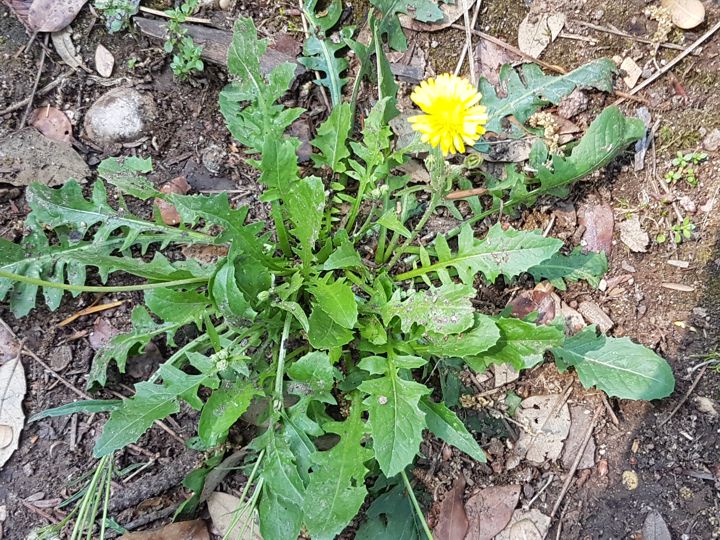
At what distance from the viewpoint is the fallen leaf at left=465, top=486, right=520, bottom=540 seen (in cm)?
287

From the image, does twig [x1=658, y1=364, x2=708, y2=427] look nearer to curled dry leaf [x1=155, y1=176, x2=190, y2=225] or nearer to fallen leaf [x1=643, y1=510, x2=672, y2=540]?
fallen leaf [x1=643, y1=510, x2=672, y2=540]

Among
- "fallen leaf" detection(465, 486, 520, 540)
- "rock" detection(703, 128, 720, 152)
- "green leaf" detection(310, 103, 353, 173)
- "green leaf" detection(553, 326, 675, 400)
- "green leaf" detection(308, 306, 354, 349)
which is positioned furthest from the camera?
"rock" detection(703, 128, 720, 152)

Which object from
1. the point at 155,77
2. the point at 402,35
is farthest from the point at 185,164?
the point at 402,35

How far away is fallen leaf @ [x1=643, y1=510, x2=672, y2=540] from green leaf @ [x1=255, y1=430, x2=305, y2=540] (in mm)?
1680

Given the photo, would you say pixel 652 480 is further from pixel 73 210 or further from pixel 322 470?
pixel 73 210

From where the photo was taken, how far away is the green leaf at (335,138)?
277 cm

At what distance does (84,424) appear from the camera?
9.46ft

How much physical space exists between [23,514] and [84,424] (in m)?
0.48

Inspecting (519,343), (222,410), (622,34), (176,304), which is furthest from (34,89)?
(622,34)

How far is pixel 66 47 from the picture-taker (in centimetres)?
310

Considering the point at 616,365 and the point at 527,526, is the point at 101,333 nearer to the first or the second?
the point at 527,526

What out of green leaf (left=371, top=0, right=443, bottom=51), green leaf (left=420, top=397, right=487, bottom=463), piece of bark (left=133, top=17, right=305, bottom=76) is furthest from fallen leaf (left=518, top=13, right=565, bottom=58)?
green leaf (left=420, top=397, right=487, bottom=463)

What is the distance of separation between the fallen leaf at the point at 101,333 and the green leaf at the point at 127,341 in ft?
0.59

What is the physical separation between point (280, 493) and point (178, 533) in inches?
29.2
